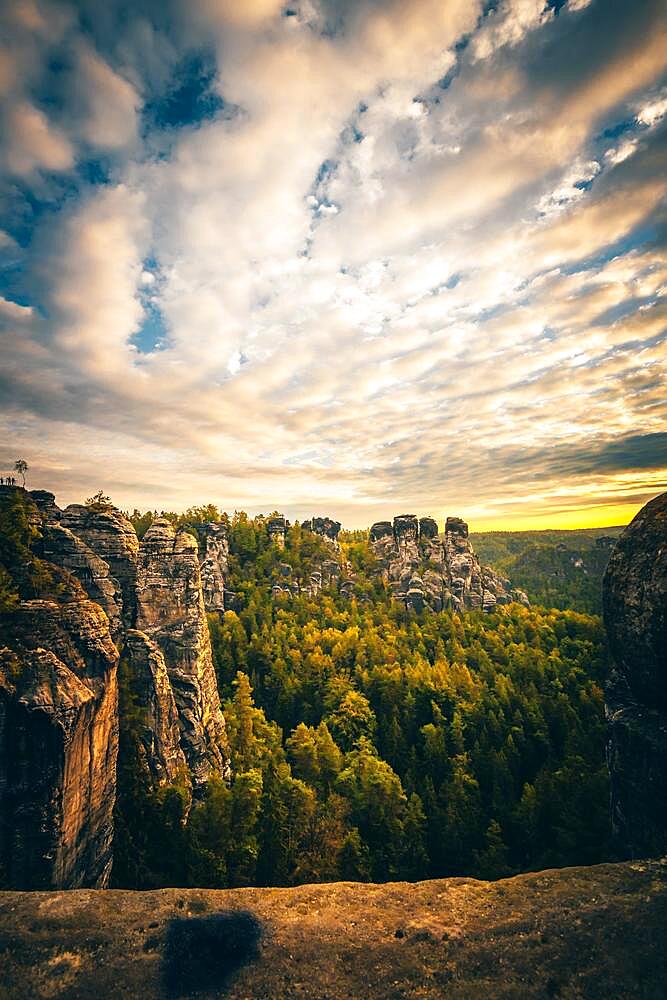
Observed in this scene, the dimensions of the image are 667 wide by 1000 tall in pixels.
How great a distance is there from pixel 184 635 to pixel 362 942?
102ft

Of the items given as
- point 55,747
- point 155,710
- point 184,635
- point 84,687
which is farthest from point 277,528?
point 55,747

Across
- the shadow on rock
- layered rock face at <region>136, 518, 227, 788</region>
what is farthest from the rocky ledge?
layered rock face at <region>136, 518, 227, 788</region>

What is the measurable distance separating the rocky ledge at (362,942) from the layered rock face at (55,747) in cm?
472

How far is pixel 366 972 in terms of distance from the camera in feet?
36.8

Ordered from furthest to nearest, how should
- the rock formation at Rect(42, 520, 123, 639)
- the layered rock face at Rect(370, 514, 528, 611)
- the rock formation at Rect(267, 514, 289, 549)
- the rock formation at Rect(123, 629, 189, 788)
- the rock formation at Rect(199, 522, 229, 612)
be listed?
the rock formation at Rect(267, 514, 289, 549)
the layered rock face at Rect(370, 514, 528, 611)
the rock formation at Rect(199, 522, 229, 612)
the rock formation at Rect(123, 629, 189, 788)
the rock formation at Rect(42, 520, 123, 639)

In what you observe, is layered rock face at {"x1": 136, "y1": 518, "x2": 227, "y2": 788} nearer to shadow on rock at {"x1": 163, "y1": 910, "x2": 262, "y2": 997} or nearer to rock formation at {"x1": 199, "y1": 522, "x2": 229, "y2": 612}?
shadow on rock at {"x1": 163, "y1": 910, "x2": 262, "y2": 997}

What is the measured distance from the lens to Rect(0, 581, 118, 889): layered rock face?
17.5 metres

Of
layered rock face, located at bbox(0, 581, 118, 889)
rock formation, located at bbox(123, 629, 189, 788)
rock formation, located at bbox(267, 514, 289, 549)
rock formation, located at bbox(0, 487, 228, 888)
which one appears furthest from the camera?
rock formation, located at bbox(267, 514, 289, 549)

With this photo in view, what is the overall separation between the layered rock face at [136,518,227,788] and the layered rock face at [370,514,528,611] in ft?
208

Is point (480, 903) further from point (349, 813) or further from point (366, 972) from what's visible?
point (349, 813)

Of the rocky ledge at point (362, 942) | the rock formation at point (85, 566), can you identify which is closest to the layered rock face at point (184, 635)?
the rock formation at point (85, 566)

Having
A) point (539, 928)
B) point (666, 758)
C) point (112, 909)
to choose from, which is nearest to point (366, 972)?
point (539, 928)

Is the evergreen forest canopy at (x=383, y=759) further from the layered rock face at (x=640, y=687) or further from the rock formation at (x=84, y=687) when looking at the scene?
the layered rock face at (x=640, y=687)

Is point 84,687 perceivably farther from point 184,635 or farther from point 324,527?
point 324,527
